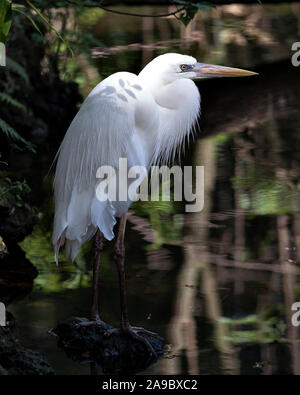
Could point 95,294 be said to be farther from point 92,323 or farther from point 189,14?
point 189,14

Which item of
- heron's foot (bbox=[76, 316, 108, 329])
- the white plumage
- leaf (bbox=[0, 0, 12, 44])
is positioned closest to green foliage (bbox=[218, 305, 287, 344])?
heron's foot (bbox=[76, 316, 108, 329])

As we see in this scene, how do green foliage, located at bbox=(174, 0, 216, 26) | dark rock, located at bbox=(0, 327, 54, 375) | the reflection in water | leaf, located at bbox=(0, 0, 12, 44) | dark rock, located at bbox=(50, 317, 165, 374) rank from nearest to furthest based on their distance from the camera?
leaf, located at bbox=(0, 0, 12, 44)
dark rock, located at bbox=(0, 327, 54, 375)
green foliage, located at bbox=(174, 0, 216, 26)
dark rock, located at bbox=(50, 317, 165, 374)
the reflection in water

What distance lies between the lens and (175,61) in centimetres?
380

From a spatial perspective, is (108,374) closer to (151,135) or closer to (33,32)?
(151,135)

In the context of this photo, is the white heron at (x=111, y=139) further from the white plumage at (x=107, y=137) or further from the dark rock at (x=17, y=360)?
the dark rock at (x=17, y=360)

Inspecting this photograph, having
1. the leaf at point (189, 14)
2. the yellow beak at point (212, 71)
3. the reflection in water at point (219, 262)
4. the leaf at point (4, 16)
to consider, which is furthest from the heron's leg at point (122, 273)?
the leaf at point (4, 16)

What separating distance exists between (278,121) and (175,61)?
4.14 m

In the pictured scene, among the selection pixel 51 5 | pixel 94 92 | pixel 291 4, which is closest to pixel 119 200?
pixel 94 92

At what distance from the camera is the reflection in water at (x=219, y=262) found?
12.4 feet

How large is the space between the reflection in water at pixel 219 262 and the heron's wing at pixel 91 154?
568 mm

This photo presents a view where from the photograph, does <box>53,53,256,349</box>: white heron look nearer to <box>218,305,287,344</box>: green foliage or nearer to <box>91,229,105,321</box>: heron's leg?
<box>91,229,105,321</box>: heron's leg

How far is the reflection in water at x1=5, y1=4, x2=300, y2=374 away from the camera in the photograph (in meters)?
3.79

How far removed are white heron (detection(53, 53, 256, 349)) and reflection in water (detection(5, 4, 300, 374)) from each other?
1.16 feet

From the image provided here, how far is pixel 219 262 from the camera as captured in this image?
4758 millimetres
